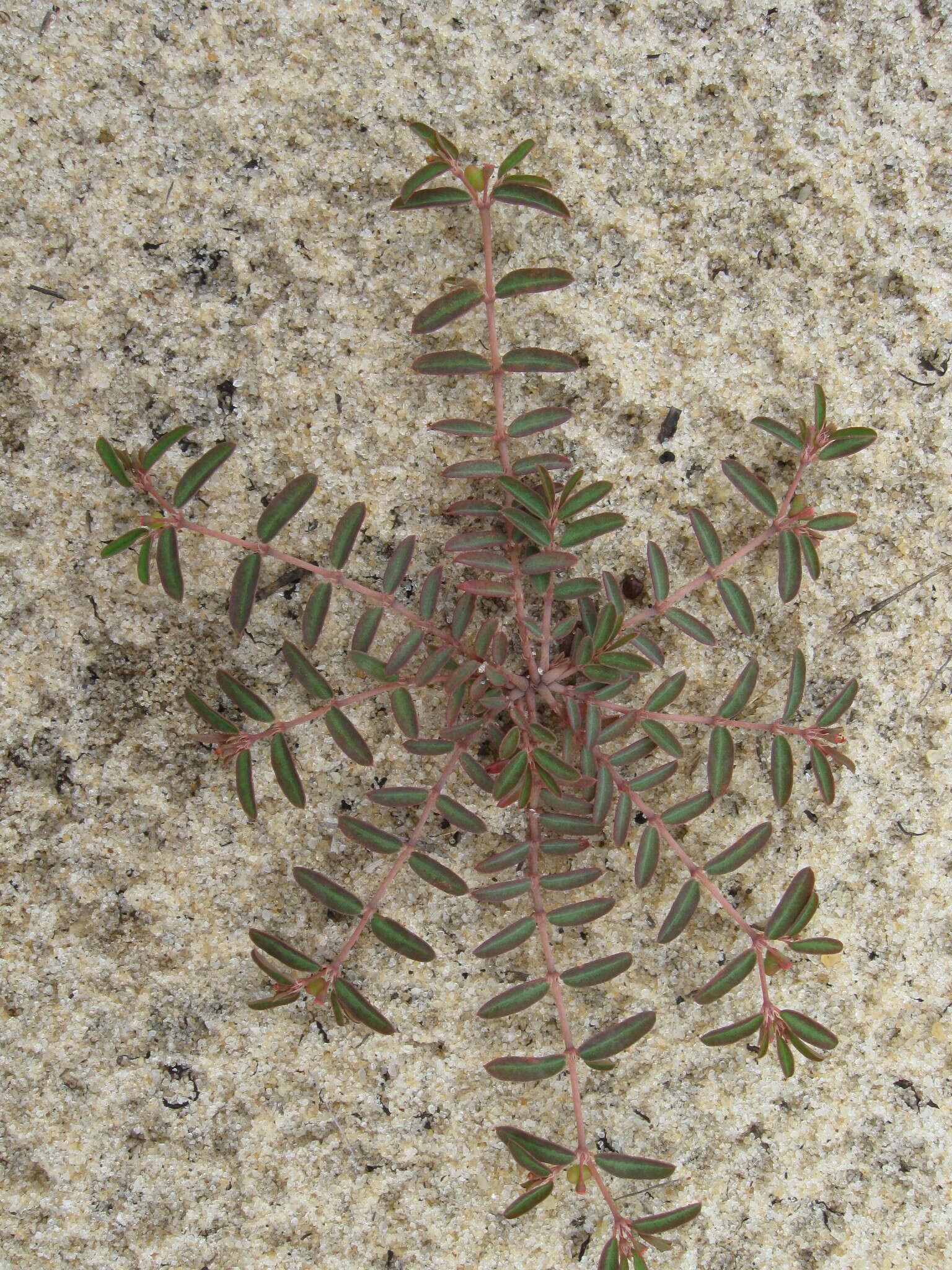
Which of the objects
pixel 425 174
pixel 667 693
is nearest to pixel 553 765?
pixel 667 693

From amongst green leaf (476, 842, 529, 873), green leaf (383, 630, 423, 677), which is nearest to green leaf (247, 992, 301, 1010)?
green leaf (476, 842, 529, 873)

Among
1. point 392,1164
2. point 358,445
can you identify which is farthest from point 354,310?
point 392,1164

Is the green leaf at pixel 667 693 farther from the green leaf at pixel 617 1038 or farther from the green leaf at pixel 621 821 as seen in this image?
the green leaf at pixel 617 1038

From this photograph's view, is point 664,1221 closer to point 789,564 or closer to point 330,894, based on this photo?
point 330,894

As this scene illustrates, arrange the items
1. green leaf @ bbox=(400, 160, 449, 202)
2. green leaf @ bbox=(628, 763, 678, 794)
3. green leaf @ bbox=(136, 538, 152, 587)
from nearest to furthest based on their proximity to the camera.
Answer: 1. green leaf @ bbox=(400, 160, 449, 202)
2. green leaf @ bbox=(136, 538, 152, 587)
3. green leaf @ bbox=(628, 763, 678, 794)

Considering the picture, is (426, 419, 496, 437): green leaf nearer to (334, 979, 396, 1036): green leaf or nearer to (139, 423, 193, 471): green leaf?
(139, 423, 193, 471): green leaf

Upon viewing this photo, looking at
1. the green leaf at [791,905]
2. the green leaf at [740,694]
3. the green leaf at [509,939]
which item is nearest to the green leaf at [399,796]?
the green leaf at [509,939]

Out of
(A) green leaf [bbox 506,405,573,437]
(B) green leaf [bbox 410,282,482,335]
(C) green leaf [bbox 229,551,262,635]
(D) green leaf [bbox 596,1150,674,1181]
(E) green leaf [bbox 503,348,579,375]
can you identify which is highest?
(B) green leaf [bbox 410,282,482,335]
